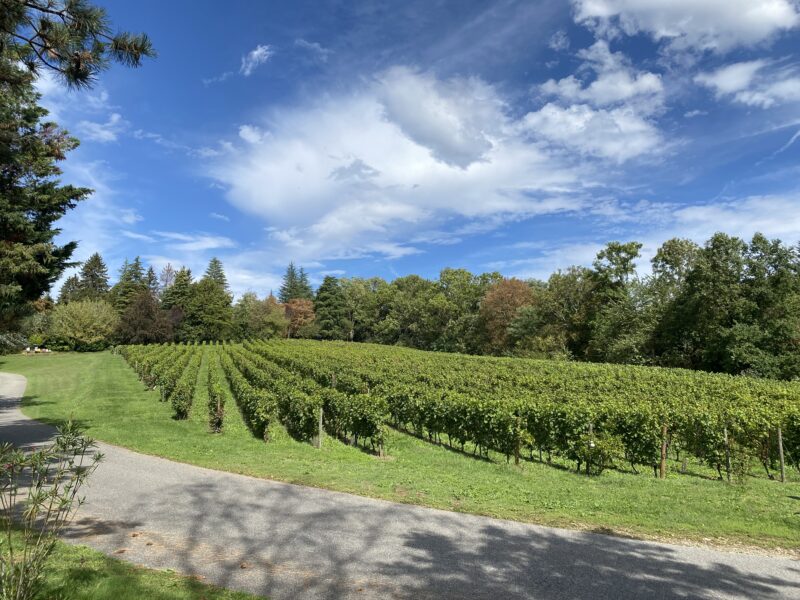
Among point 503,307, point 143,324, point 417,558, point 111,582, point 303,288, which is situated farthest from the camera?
point 303,288

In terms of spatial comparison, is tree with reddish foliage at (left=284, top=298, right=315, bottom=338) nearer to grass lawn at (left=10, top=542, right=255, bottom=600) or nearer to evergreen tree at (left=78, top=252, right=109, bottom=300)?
evergreen tree at (left=78, top=252, right=109, bottom=300)

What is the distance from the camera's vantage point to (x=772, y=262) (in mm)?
39250

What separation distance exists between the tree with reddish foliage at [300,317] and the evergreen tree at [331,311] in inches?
60.2

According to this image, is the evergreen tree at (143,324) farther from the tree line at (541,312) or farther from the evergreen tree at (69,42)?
the evergreen tree at (69,42)

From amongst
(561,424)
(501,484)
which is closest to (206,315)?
(561,424)

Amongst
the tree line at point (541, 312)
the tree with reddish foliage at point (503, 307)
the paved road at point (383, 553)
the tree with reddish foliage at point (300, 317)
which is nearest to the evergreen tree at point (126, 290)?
the tree line at point (541, 312)

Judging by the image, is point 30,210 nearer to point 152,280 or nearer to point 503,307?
point 503,307

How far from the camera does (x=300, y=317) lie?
93812 millimetres

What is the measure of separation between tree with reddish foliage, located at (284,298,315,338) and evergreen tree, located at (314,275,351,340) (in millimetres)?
Result: 1529

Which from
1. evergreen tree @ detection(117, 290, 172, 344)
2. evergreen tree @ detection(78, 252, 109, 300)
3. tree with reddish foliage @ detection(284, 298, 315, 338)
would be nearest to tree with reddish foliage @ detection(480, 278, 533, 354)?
tree with reddish foliage @ detection(284, 298, 315, 338)

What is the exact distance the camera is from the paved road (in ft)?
17.2

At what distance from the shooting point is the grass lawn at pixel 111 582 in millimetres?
4438

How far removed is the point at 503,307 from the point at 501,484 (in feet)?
181

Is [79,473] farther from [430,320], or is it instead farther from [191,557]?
[430,320]
